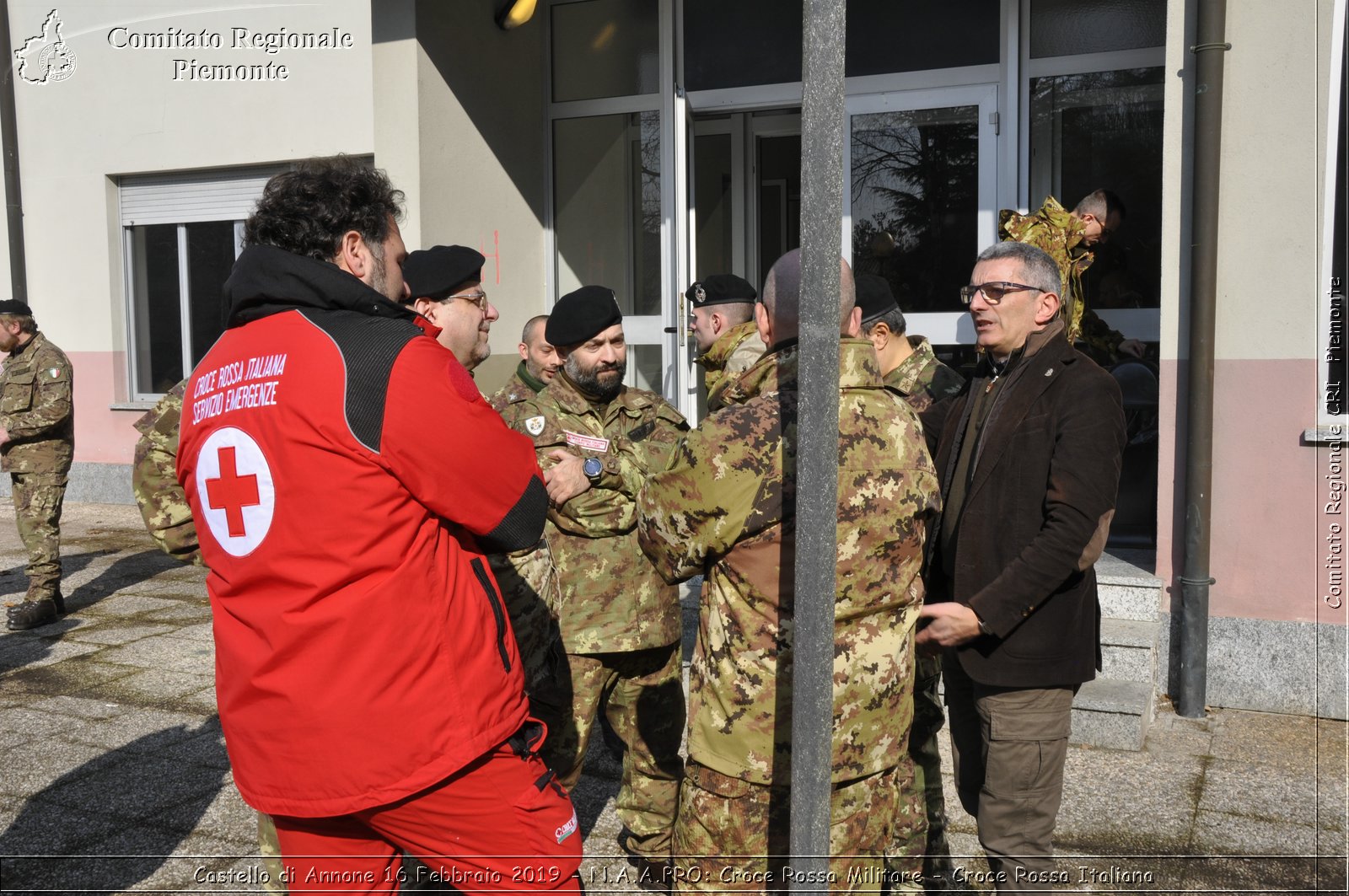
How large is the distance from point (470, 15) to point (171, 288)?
550cm

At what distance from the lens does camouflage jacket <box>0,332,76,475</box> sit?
23.3ft

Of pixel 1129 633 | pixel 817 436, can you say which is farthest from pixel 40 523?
pixel 817 436

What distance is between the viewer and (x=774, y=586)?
7.68ft

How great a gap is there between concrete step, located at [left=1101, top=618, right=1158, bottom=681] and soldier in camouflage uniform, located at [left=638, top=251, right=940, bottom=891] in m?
2.78

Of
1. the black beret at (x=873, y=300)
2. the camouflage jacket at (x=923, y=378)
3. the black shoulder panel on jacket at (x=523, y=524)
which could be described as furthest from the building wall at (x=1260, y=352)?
the black shoulder panel on jacket at (x=523, y=524)

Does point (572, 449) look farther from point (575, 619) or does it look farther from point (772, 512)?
point (772, 512)

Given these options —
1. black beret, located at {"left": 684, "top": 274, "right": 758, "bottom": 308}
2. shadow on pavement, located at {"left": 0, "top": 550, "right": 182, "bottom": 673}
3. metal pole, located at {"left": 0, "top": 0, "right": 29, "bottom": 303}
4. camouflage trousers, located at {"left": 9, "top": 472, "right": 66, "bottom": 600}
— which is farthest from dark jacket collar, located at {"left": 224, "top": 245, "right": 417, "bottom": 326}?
metal pole, located at {"left": 0, "top": 0, "right": 29, "bottom": 303}

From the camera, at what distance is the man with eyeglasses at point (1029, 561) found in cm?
266

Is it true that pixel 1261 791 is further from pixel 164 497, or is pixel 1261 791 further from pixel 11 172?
pixel 11 172

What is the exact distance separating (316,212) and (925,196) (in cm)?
538

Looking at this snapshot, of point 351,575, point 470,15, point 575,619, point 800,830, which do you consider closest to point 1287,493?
point 575,619

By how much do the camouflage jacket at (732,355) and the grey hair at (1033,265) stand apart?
0.70 m

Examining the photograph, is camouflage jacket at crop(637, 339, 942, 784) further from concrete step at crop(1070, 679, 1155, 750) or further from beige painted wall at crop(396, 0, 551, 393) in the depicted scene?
beige painted wall at crop(396, 0, 551, 393)

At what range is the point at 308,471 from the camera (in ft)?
Answer: 6.23
